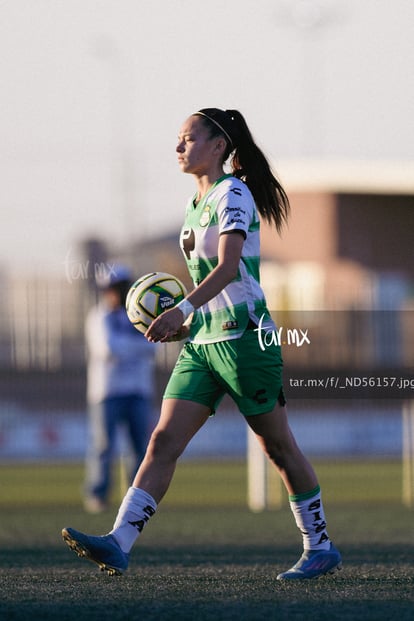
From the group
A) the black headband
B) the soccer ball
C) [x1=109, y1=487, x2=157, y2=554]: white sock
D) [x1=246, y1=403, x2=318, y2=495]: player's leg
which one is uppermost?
the black headband

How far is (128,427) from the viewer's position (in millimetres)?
12664

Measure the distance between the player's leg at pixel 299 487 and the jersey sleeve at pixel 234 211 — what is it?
2.69 ft

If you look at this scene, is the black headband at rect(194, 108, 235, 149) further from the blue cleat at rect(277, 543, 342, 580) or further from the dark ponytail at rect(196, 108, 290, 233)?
the blue cleat at rect(277, 543, 342, 580)

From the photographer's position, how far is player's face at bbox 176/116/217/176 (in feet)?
21.1

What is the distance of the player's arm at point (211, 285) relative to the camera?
5965 mm

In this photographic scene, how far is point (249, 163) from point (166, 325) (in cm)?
102

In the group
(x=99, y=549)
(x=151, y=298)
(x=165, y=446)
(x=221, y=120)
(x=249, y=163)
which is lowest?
(x=99, y=549)

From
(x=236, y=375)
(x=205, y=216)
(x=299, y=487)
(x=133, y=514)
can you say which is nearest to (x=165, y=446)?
(x=133, y=514)

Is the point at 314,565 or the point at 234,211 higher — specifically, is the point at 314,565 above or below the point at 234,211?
below

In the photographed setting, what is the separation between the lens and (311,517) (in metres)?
6.57

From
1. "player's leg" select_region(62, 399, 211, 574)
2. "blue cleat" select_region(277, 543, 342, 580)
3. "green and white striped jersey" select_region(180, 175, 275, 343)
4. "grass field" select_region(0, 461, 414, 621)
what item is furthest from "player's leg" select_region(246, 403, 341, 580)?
"green and white striped jersey" select_region(180, 175, 275, 343)

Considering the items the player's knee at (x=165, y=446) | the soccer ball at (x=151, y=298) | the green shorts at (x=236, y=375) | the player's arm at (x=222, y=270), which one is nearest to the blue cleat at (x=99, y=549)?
the player's knee at (x=165, y=446)

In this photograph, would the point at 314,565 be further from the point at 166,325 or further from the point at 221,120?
the point at 221,120

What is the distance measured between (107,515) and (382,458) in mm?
7607
